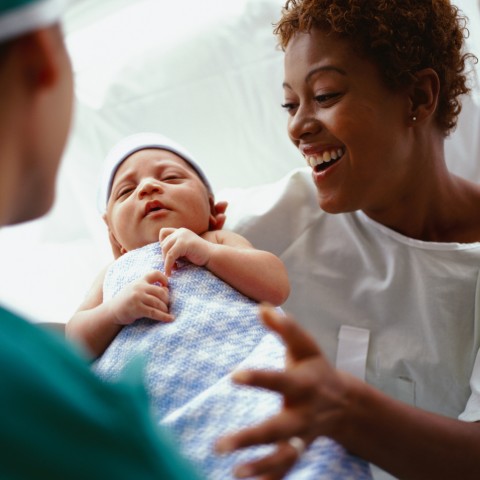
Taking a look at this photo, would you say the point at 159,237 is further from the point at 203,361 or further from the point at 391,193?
the point at 391,193

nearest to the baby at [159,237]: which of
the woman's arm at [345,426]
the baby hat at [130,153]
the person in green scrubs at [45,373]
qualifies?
the baby hat at [130,153]

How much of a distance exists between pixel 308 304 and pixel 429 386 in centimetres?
28

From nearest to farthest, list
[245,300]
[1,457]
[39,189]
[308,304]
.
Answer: [1,457] → [39,189] → [245,300] → [308,304]

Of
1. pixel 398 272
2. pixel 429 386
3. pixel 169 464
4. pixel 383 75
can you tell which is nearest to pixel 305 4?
pixel 383 75

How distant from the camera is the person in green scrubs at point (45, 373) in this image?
1.98ft

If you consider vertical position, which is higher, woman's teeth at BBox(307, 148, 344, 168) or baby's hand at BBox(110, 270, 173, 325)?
woman's teeth at BBox(307, 148, 344, 168)

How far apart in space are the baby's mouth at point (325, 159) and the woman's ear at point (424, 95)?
0.16 m

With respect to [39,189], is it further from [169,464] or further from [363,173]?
[363,173]

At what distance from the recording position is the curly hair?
53.3 inches

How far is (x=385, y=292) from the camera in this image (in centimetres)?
147

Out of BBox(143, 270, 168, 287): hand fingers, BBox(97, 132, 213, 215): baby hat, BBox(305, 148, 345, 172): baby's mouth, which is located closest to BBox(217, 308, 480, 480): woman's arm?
BBox(143, 270, 168, 287): hand fingers

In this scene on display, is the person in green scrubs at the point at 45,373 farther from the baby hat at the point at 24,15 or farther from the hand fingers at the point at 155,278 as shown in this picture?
the hand fingers at the point at 155,278

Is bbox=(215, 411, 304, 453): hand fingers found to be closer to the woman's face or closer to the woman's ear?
the woman's face

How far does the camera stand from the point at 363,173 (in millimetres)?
1386
